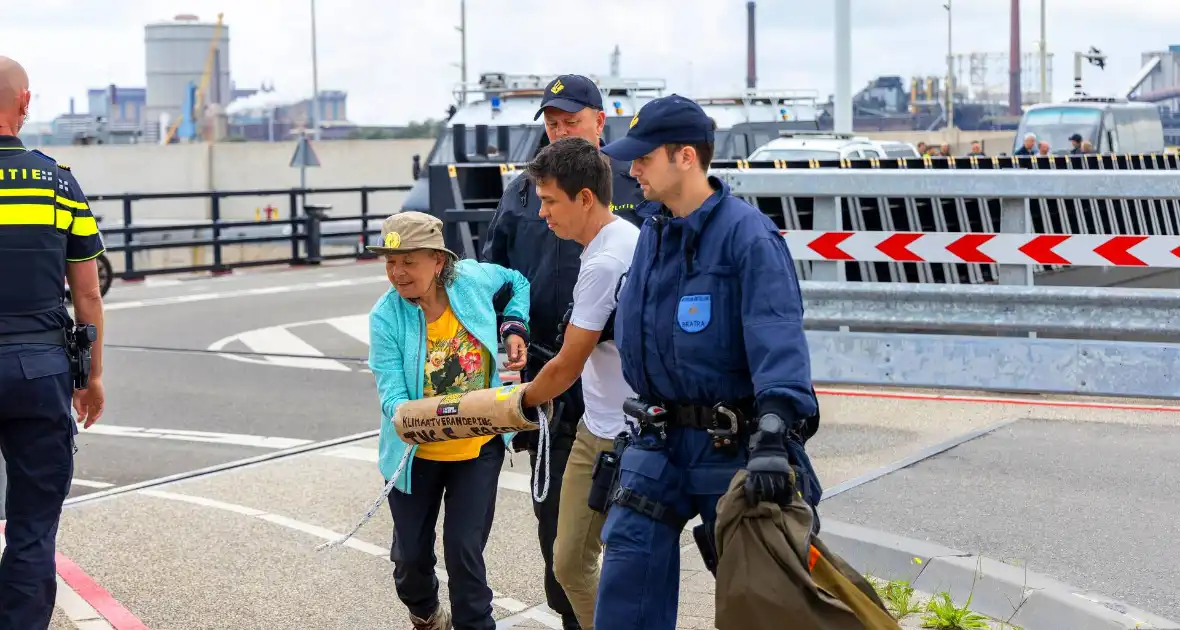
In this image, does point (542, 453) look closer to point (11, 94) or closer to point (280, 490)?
point (11, 94)

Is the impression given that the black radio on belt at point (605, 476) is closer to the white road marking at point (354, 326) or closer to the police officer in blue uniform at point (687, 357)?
the police officer in blue uniform at point (687, 357)

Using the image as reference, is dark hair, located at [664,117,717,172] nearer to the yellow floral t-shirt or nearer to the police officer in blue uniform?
the police officer in blue uniform

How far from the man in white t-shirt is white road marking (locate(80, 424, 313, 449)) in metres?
5.07

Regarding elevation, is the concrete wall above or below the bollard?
above

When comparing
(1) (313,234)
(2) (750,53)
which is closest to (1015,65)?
(2) (750,53)

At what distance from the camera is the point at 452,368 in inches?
194

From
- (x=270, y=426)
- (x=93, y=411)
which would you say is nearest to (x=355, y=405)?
(x=270, y=426)

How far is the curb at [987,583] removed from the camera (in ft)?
17.1

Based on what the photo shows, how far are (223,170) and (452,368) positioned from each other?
2322 inches

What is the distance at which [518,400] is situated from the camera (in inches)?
175

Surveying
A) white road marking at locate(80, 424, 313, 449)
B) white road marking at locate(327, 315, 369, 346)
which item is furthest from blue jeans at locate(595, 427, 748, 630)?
white road marking at locate(327, 315, 369, 346)

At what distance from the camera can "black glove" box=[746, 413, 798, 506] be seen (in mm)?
3539

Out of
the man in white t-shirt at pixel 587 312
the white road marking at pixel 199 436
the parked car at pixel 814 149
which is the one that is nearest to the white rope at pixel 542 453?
the man in white t-shirt at pixel 587 312

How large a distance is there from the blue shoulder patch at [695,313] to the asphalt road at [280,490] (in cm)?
159
